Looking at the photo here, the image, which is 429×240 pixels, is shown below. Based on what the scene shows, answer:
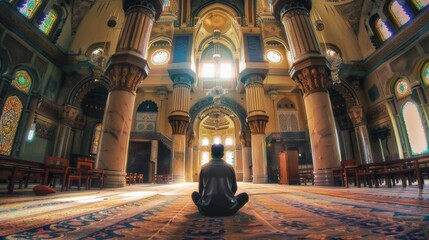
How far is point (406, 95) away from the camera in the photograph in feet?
33.2

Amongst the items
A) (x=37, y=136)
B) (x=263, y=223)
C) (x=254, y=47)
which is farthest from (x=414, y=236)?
(x=37, y=136)

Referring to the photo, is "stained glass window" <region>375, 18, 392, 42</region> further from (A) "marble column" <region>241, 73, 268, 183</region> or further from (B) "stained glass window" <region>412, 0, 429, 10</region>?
(A) "marble column" <region>241, 73, 268, 183</region>

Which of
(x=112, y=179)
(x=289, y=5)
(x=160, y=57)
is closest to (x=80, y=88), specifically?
(x=160, y=57)

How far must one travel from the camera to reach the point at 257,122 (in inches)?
431

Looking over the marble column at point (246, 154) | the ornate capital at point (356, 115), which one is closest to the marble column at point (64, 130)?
the marble column at point (246, 154)

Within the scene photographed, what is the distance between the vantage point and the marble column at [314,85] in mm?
5828

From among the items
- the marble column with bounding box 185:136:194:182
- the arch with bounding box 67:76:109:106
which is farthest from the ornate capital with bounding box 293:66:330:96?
the arch with bounding box 67:76:109:106

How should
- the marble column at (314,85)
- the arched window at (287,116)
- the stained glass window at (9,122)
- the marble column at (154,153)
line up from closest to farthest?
1. the marble column at (314,85)
2. the stained glass window at (9,122)
3. the marble column at (154,153)
4. the arched window at (287,116)

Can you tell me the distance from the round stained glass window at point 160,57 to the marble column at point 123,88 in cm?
728

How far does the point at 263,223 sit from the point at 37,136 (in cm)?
1326

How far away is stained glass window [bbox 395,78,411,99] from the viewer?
10.1 meters

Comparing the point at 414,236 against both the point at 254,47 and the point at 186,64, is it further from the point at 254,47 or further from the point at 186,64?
the point at 254,47

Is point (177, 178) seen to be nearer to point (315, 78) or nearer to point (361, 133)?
point (315, 78)

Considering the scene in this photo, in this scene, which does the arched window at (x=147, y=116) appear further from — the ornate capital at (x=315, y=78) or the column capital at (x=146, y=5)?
the ornate capital at (x=315, y=78)
